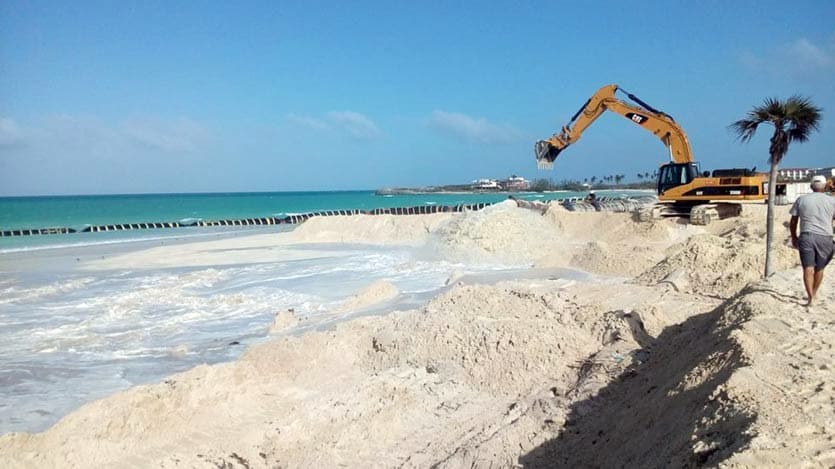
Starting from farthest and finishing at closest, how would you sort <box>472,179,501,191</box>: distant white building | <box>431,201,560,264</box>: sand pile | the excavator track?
<box>472,179,501,191</box>: distant white building < the excavator track < <box>431,201,560,264</box>: sand pile

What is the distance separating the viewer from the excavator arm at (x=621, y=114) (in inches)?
772

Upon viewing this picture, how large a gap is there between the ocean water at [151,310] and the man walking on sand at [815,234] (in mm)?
6324

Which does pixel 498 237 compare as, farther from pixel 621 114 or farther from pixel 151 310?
pixel 151 310

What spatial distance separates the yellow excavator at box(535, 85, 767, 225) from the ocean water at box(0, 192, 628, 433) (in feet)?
20.0

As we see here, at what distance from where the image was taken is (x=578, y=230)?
20547mm

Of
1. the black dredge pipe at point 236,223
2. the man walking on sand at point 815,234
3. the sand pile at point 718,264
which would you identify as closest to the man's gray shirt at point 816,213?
the man walking on sand at point 815,234

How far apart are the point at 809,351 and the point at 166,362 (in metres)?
7.60

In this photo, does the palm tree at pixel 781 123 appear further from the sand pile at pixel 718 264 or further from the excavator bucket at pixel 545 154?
the excavator bucket at pixel 545 154

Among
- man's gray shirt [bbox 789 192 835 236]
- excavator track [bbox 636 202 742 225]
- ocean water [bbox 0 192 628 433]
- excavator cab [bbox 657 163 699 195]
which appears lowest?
ocean water [bbox 0 192 628 433]

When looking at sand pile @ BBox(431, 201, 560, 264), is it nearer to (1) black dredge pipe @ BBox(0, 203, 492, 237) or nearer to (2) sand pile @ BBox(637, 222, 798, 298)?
(2) sand pile @ BBox(637, 222, 798, 298)

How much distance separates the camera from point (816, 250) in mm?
5984

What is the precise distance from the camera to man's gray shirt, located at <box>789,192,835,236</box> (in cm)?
603

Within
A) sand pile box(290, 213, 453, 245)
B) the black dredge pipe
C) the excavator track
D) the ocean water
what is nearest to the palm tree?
the ocean water

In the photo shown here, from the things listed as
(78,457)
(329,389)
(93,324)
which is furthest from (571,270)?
(78,457)
